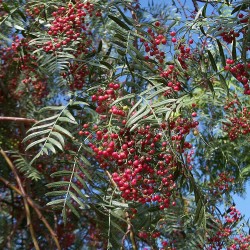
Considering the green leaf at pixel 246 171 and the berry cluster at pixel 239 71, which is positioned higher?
the green leaf at pixel 246 171

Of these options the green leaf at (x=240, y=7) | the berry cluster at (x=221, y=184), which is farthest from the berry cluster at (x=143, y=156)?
the berry cluster at (x=221, y=184)

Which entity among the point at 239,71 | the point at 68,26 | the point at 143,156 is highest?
the point at 68,26

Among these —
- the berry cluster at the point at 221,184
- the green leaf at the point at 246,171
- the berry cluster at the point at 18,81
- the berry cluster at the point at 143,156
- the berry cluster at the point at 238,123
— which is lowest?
the berry cluster at the point at 143,156

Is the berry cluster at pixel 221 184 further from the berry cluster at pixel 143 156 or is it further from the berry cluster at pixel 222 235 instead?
the berry cluster at pixel 143 156

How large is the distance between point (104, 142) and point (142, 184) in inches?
5.3

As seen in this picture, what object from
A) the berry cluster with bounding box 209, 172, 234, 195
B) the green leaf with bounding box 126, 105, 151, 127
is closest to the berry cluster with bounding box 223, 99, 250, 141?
the berry cluster with bounding box 209, 172, 234, 195

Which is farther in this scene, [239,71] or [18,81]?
[18,81]

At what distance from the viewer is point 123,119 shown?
1.38 m

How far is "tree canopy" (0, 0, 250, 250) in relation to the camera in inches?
53.4

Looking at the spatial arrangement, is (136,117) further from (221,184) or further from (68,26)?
(221,184)

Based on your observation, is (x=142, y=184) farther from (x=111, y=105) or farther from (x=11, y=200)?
(x=11, y=200)

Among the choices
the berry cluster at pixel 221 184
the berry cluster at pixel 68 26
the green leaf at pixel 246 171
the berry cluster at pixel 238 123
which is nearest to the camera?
the berry cluster at pixel 68 26

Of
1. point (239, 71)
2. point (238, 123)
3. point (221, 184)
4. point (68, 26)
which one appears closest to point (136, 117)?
point (239, 71)

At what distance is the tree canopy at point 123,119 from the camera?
1.36 metres
